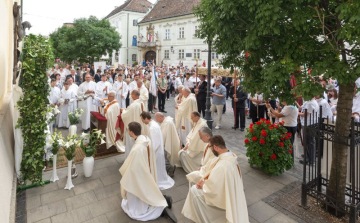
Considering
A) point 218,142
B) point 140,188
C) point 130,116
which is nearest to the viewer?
point 218,142

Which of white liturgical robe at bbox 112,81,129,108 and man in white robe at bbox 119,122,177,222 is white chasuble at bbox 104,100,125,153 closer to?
man in white robe at bbox 119,122,177,222

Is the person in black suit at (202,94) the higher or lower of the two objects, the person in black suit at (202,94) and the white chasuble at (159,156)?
the higher

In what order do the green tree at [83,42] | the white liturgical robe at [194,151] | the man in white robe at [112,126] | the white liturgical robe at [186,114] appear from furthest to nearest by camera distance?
the green tree at [83,42], the white liturgical robe at [186,114], the man in white robe at [112,126], the white liturgical robe at [194,151]

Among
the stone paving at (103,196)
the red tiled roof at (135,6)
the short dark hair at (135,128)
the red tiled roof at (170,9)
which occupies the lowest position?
the stone paving at (103,196)

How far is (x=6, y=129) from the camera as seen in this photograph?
4.72 metres

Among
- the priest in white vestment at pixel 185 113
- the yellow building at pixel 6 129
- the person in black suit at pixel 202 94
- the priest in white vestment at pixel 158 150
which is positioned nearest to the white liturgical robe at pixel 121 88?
the person in black suit at pixel 202 94

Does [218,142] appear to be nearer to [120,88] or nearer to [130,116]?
[130,116]

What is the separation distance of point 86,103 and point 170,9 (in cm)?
3616

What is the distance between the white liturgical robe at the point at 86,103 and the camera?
9876mm

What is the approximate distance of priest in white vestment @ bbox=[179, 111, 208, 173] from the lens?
20.2 ft

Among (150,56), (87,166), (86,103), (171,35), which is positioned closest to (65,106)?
(86,103)

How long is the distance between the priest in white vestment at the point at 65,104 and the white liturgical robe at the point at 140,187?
22.7ft

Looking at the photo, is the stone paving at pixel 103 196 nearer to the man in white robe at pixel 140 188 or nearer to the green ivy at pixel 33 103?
the man in white robe at pixel 140 188

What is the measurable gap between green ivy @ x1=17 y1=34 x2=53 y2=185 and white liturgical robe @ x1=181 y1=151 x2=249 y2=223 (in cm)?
343
